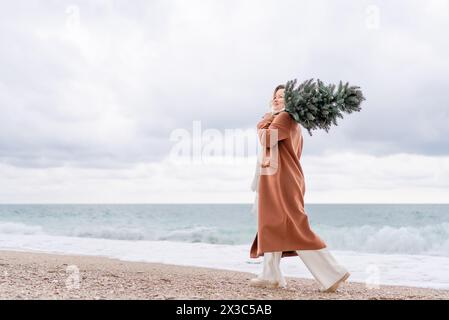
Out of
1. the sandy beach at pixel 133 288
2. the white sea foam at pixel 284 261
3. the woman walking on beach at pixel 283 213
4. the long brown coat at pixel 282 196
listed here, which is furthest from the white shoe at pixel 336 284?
the white sea foam at pixel 284 261

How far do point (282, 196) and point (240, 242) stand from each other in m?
17.3

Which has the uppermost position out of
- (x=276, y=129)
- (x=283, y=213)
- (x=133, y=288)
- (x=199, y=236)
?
(x=276, y=129)

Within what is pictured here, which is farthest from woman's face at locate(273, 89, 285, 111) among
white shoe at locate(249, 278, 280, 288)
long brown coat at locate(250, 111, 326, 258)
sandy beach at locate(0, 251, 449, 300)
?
sandy beach at locate(0, 251, 449, 300)

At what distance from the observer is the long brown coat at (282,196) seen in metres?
6.39

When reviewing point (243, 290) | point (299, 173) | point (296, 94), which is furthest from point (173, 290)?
point (296, 94)

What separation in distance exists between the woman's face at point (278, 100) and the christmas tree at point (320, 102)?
1.04 feet

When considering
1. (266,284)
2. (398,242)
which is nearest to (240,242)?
(398,242)

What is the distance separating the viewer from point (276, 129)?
6.48 m

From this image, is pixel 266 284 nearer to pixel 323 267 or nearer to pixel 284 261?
pixel 323 267

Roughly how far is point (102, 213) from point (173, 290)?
39825mm

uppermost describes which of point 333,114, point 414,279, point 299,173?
point 333,114

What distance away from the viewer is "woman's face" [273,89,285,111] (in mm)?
6773
